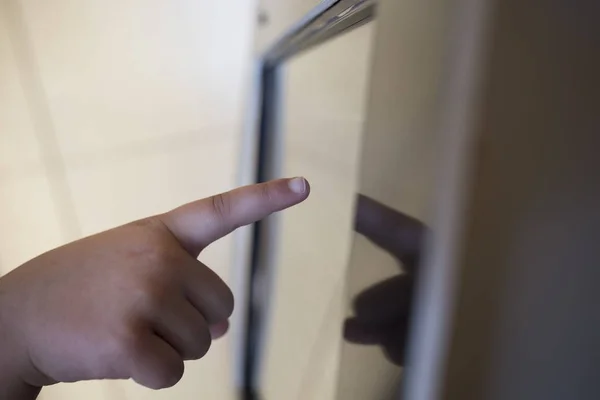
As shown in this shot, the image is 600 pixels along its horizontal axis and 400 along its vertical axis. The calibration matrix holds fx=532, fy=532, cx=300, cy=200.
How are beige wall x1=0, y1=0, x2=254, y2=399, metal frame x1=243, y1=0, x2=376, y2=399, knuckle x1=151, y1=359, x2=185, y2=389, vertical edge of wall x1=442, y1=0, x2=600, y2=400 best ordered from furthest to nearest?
beige wall x1=0, y1=0, x2=254, y2=399, metal frame x1=243, y1=0, x2=376, y2=399, knuckle x1=151, y1=359, x2=185, y2=389, vertical edge of wall x1=442, y1=0, x2=600, y2=400

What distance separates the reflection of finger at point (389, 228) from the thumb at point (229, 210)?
1.9 inches

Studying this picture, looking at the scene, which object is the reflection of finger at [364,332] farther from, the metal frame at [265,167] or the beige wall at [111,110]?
the beige wall at [111,110]

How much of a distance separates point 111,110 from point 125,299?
1.37 ft

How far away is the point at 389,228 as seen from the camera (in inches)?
6.0

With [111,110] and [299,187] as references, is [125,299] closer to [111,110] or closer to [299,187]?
[299,187]

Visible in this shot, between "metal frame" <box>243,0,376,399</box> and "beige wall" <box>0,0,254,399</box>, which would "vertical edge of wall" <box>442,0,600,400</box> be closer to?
"metal frame" <box>243,0,376,399</box>

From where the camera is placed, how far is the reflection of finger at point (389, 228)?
130 millimetres

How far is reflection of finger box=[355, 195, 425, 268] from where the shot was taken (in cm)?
13

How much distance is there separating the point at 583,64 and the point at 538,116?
0.6 inches

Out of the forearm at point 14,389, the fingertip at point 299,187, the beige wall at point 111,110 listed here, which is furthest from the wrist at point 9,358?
the beige wall at point 111,110

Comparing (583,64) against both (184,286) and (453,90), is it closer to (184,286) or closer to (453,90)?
(453,90)

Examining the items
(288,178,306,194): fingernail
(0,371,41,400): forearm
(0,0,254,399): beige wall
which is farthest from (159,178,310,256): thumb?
(0,0,254,399): beige wall

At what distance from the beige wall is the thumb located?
366 millimetres

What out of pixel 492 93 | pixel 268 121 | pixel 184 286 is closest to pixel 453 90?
pixel 492 93
